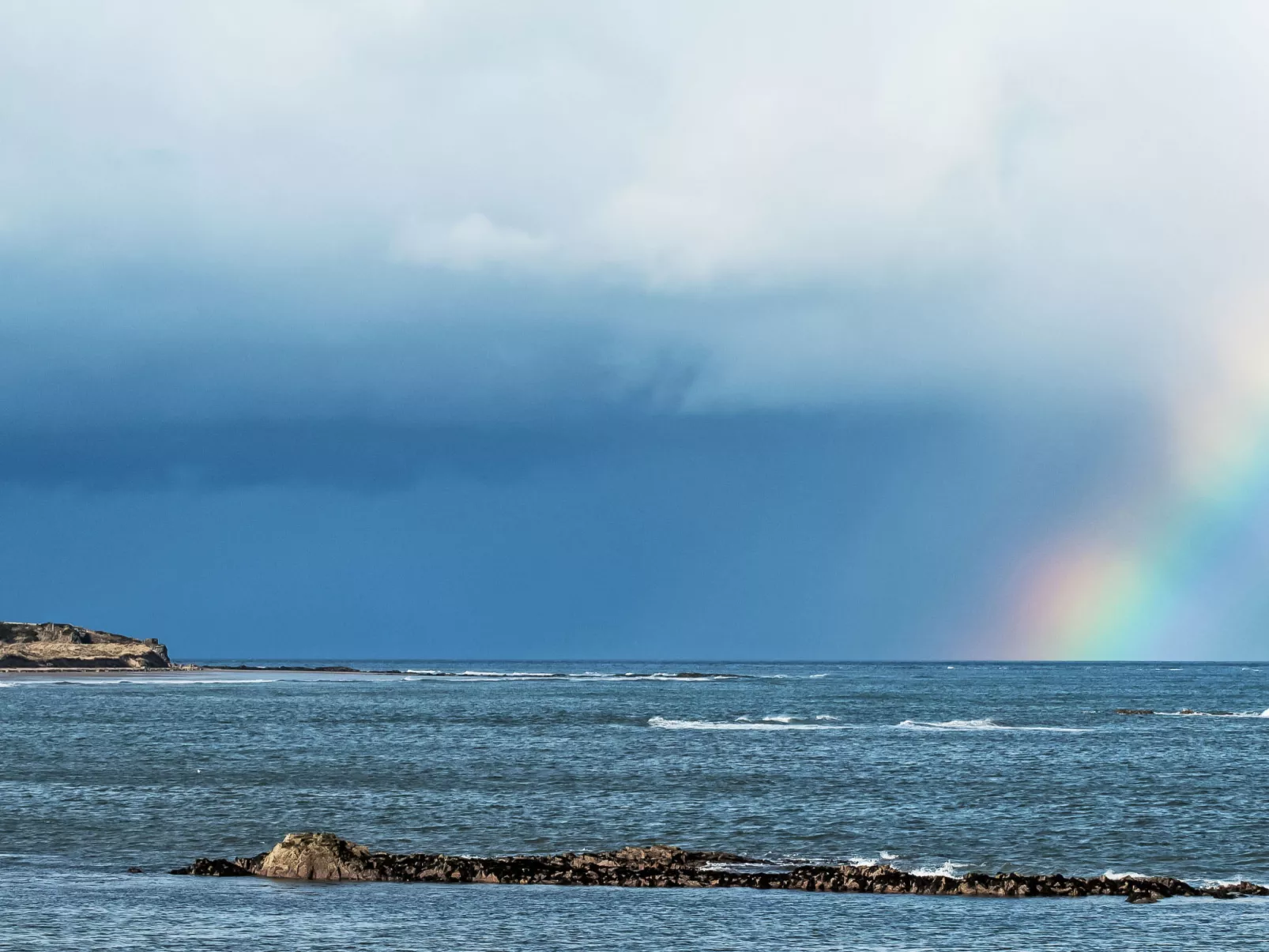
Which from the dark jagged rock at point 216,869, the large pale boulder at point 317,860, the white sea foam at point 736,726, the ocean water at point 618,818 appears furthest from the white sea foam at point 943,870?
the white sea foam at point 736,726

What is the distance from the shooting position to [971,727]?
103 metres

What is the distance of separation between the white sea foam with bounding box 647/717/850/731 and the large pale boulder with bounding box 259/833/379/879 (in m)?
62.5

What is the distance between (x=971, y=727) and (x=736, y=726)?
58.1 feet

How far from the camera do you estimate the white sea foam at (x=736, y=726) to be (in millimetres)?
97562

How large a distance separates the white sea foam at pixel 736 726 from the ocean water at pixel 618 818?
0.85 meters

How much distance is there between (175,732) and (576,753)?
1189 inches

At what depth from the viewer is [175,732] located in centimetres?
8788

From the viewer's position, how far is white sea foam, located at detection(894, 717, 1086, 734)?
98625mm

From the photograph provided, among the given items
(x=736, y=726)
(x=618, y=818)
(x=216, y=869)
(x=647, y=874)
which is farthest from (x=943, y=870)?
(x=736, y=726)

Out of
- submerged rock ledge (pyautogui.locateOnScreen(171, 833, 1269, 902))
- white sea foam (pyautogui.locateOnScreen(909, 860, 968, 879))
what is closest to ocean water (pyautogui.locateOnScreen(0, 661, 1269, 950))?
white sea foam (pyautogui.locateOnScreen(909, 860, 968, 879))

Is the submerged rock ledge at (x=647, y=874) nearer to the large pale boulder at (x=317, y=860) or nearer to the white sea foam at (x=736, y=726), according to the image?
the large pale boulder at (x=317, y=860)

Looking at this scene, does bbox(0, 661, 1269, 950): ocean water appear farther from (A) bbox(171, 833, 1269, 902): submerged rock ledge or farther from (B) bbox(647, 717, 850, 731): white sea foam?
(A) bbox(171, 833, 1269, 902): submerged rock ledge

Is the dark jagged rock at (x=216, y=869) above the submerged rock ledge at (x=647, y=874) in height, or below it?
below

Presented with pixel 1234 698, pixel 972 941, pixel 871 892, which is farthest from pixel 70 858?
pixel 1234 698
